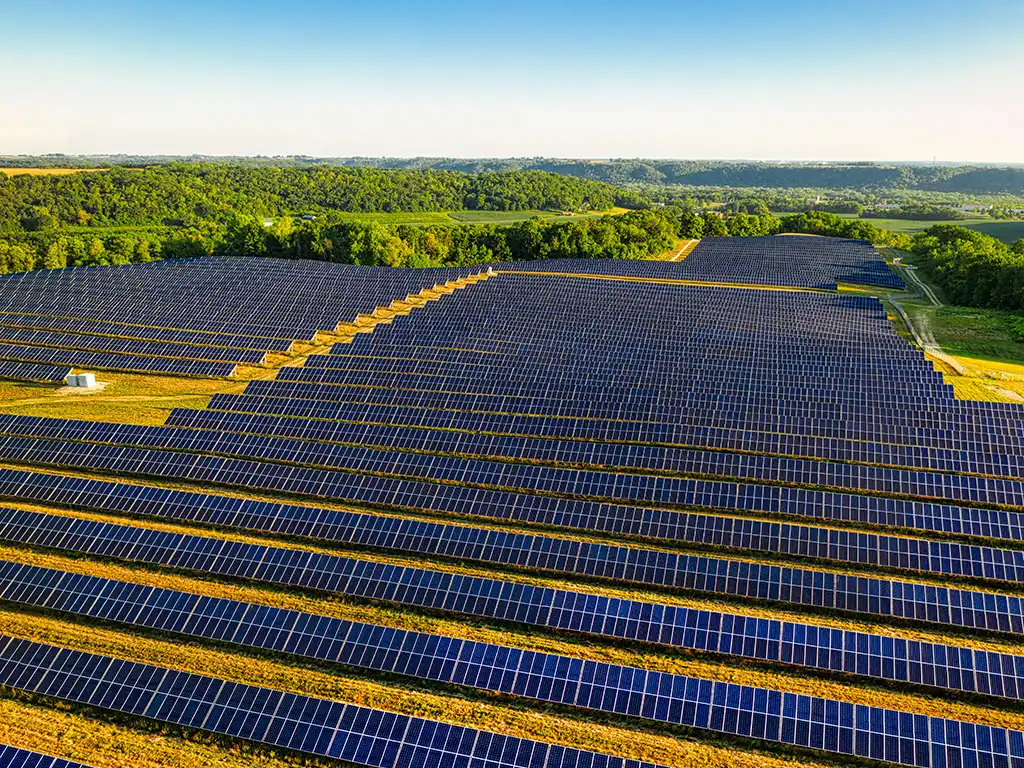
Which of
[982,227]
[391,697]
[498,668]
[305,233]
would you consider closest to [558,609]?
[498,668]

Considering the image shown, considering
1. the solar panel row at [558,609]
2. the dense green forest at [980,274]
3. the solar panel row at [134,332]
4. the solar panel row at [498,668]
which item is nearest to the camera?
the solar panel row at [498,668]

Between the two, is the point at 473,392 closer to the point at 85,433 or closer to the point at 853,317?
the point at 85,433

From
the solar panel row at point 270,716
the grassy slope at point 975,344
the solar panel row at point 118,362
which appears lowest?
the solar panel row at point 270,716

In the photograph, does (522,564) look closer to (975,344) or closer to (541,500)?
(541,500)

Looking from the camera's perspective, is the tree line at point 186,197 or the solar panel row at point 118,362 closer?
the solar panel row at point 118,362

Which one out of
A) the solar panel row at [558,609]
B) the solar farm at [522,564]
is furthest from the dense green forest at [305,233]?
the solar panel row at [558,609]

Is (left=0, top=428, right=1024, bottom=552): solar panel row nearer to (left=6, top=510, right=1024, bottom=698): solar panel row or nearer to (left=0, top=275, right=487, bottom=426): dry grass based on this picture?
(left=6, top=510, right=1024, bottom=698): solar panel row

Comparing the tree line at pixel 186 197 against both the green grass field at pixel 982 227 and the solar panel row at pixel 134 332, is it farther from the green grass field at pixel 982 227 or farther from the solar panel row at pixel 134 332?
the green grass field at pixel 982 227
